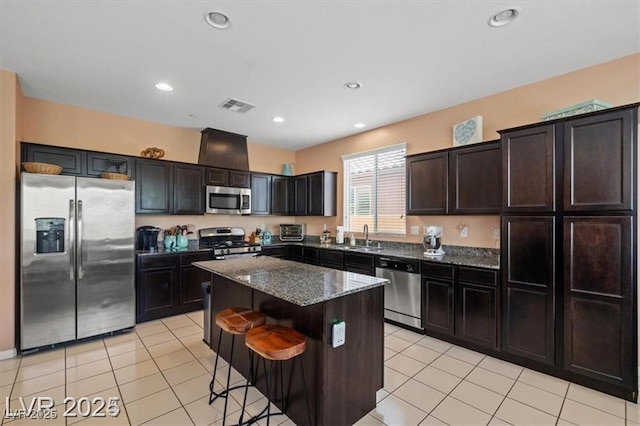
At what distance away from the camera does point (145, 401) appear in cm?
227

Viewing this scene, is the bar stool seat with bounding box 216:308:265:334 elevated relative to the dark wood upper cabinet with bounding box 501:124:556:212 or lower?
lower

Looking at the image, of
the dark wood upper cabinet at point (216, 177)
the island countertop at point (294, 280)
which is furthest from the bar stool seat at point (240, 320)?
the dark wood upper cabinet at point (216, 177)

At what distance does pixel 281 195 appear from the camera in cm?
591

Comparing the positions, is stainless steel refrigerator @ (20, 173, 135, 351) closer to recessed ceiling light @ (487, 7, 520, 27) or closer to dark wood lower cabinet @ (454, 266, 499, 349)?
dark wood lower cabinet @ (454, 266, 499, 349)

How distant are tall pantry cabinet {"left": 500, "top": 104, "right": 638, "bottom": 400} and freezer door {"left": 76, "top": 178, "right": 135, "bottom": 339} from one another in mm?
4316

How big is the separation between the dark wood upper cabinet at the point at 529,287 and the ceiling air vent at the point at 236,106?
11.1 ft

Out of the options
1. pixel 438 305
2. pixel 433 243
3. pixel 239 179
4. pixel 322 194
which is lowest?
pixel 438 305

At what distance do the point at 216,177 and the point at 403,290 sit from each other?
3.49 metres

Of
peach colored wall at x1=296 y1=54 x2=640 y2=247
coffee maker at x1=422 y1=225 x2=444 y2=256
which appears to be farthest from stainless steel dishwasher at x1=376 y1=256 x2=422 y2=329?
peach colored wall at x1=296 y1=54 x2=640 y2=247

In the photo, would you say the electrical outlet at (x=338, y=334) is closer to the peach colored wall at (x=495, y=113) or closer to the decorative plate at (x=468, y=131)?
the peach colored wall at (x=495, y=113)

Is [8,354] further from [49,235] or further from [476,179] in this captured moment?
[476,179]

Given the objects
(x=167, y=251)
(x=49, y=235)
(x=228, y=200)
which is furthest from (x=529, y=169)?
(x=49, y=235)

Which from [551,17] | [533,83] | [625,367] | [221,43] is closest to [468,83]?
[533,83]

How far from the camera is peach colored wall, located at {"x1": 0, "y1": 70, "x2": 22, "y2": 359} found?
2.91 metres
